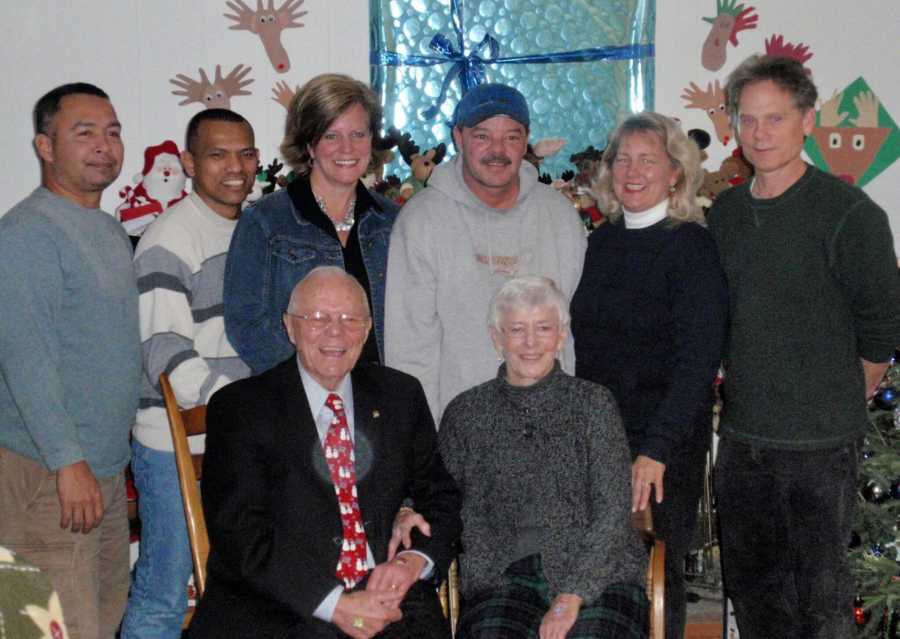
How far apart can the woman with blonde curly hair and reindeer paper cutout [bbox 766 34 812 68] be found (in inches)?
74.8

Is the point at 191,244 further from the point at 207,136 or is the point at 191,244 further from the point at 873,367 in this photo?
the point at 873,367

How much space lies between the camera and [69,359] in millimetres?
2406

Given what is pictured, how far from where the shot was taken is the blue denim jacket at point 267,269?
253cm

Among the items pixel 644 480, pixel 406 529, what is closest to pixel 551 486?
pixel 644 480

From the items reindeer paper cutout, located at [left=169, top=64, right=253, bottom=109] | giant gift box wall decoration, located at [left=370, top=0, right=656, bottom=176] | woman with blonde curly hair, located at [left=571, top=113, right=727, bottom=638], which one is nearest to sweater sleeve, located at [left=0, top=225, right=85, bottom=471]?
woman with blonde curly hair, located at [left=571, top=113, right=727, bottom=638]

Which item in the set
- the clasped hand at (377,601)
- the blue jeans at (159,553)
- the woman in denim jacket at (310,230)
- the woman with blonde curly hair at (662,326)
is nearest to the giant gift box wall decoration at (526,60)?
the woman in denim jacket at (310,230)

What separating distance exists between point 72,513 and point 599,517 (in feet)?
4.18

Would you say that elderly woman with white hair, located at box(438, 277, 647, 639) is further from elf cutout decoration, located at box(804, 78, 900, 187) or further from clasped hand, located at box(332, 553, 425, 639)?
elf cutout decoration, located at box(804, 78, 900, 187)

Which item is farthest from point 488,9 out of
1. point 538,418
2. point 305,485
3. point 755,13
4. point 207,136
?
point 305,485

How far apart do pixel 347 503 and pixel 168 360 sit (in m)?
0.70

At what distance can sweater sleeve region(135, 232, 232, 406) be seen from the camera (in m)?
2.53

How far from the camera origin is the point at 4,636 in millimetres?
749

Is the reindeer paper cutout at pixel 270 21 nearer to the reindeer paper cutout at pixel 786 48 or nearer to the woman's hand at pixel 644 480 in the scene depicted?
the reindeer paper cutout at pixel 786 48

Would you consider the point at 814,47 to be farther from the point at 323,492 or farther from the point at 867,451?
the point at 323,492
